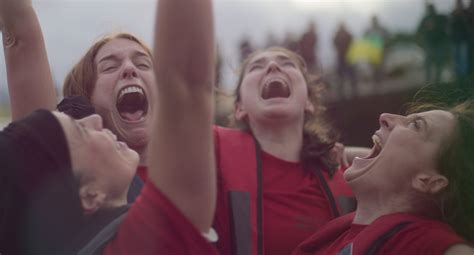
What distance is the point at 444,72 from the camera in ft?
5.03

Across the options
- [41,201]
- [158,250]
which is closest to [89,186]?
[41,201]

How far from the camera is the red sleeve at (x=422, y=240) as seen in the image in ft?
3.83

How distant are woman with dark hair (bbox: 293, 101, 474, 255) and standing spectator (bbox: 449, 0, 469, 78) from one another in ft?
0.65

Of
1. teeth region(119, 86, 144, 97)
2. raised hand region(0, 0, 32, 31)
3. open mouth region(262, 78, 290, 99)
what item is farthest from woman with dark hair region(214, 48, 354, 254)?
raised hand region(0, 0, 32, 31)

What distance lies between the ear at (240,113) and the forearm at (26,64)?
2.41ft

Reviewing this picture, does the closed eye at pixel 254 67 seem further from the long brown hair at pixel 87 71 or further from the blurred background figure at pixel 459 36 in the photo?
the blurred background figure at pixel 459 36

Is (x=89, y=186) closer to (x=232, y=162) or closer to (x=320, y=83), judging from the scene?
(x=232, y=162)

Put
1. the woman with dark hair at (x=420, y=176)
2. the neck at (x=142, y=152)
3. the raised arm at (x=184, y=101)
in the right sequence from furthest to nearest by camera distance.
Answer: the neck at (x=142, y=152), the woman with dark hair at (x=420, y=176), the raised arm at (x=184, y=101)

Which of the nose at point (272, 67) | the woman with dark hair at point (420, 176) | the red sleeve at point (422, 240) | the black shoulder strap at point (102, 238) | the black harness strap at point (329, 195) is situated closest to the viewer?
the black shoulder strap at point (102, 238)

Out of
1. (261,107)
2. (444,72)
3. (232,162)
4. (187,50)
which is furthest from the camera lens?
(261,107)

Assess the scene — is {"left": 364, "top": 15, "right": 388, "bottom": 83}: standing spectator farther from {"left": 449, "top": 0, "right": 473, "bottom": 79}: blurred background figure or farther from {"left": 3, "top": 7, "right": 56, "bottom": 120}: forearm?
{"left": 3, "top": 7, "right": 56, "bottom": 120}: forearm

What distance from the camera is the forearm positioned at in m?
1.34

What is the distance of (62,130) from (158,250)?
254 mm

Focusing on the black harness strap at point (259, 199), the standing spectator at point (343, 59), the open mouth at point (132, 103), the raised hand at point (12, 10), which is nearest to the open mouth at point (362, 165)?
the black harness strap at point (259, 199)
